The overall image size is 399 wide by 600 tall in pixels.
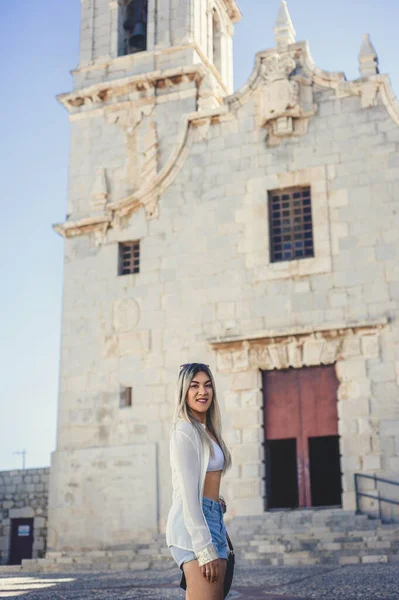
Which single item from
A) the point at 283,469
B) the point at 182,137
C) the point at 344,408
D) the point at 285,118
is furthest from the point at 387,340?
the point at 182,137

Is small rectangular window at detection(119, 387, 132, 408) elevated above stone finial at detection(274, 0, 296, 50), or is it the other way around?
stone finial at detection(274, 0, 296, 50)

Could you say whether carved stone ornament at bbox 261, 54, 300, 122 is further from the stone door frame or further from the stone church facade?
the stone door frame

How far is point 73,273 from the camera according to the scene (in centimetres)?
2036

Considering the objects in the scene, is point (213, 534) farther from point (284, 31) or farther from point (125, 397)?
point (284, 31)

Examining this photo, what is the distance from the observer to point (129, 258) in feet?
65.9

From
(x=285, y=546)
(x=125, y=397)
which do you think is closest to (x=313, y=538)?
(x=285, y=546)

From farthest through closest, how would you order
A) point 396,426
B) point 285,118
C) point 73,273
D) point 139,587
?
point 73,273, point 285,118, point 396,426, point 139,587

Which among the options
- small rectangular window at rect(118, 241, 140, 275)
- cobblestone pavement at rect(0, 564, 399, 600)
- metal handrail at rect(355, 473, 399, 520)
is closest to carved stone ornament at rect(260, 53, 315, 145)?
small rectangular window at rect(118, 241, 140, 275)

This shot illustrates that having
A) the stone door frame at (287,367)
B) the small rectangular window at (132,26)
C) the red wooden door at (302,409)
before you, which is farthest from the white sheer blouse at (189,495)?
the small rectangular window at (132,26)

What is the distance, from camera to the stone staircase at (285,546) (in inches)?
558

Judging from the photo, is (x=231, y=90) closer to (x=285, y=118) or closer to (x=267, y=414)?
(x=285, y=118)

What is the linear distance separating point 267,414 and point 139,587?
23.5 ft

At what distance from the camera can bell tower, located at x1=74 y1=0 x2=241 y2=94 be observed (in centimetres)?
2144

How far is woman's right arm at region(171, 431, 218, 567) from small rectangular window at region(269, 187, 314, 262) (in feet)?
46.0
